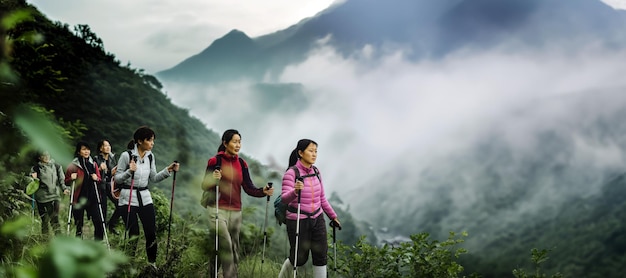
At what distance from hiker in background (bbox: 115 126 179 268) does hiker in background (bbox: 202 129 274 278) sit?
0.64 metres

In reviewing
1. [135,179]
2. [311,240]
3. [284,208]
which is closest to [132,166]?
[135,179]

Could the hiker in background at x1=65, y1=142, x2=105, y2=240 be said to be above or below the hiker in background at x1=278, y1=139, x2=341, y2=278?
above

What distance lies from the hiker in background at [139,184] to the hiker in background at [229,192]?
64cm

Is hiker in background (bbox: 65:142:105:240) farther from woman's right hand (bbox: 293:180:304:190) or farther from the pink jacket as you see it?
woman's right hand (bbox: 293:180:304:190)

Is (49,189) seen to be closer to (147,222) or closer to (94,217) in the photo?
(94,217)

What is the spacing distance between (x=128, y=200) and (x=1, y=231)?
5.43 m

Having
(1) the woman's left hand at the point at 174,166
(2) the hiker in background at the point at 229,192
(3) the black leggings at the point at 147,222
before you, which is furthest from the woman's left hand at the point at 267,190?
(3) the black leggings at the point at 147,222

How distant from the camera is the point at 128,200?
647 cm

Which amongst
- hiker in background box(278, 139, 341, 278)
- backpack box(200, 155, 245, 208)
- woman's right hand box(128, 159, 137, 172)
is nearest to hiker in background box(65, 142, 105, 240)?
woman's right hand box(128, 159, 137, 172)

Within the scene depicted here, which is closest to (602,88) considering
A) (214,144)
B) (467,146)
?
(467,146)

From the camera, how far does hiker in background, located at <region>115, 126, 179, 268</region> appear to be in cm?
638

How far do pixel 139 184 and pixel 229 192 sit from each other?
107 centimetres

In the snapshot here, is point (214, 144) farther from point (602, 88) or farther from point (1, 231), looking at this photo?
point (602, 88)

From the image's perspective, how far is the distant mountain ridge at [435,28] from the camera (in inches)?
5994
